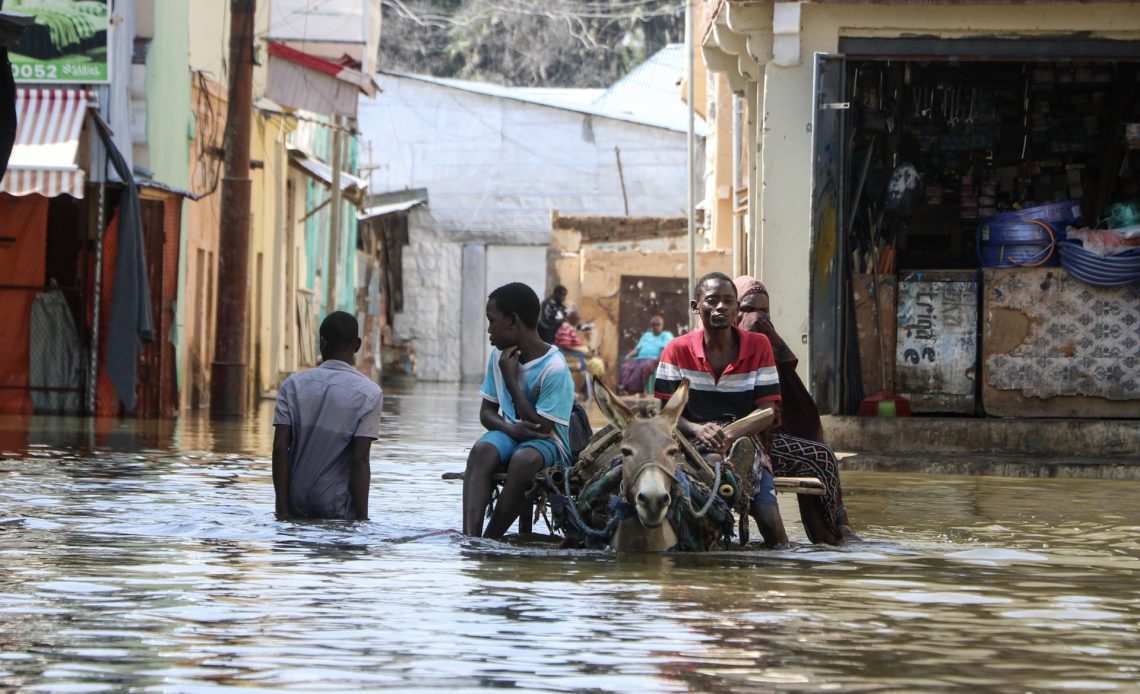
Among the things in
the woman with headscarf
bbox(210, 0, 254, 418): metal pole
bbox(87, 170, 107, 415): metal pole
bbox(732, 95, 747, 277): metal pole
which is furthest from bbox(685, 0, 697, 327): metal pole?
the woman with headscarf

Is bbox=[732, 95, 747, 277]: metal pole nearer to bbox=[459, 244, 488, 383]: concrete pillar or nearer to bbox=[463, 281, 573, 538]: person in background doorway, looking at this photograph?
bbox=[463, 281, 573, 538]: person in background doorway

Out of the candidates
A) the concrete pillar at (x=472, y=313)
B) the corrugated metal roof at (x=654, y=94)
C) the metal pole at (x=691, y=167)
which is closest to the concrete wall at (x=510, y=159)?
the concrete pillar at (x=472, y=313)

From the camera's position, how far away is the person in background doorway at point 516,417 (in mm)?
8922

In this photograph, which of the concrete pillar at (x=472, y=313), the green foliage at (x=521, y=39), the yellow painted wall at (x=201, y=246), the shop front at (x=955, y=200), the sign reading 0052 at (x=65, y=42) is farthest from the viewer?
the green foliage at (x=521, y=39)

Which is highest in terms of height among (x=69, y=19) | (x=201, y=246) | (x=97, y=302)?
(x=69, y=19)

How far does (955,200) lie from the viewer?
17.4 metres

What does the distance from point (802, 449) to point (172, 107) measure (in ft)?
49.8

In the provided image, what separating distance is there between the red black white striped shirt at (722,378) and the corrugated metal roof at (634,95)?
36.5 m

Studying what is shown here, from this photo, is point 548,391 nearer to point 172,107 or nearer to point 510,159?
point 172,107

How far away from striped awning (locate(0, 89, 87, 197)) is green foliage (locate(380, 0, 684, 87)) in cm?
3522

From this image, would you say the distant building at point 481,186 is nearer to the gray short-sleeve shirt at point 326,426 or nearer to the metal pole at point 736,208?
the metal pole at point 736,208

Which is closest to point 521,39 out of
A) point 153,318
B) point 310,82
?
point 310,82

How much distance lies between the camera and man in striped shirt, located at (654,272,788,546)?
29.5 ft

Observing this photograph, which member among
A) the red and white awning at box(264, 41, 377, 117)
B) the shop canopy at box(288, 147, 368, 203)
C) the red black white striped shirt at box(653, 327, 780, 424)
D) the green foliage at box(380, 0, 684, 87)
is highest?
the green foliage at box(380, 0, 684, 87)
